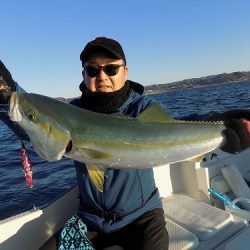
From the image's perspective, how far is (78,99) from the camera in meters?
5.28

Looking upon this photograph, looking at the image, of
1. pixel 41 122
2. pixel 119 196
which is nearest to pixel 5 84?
pixel 41 122

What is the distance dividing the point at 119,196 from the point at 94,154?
1.32m

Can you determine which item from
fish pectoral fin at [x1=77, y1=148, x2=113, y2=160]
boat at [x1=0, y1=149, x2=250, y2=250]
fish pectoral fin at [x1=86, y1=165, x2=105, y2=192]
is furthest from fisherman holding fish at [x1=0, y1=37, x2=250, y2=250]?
fish pectoral fin at [x1=77, y1=148, x2=113, y2=160]

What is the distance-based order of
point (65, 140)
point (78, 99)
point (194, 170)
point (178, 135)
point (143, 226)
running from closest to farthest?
point (65, 140) → point (178, 135) → point (143, 226) → point (78, 99) → point (194, 170)

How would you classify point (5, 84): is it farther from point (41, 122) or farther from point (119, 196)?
point (119, 196)

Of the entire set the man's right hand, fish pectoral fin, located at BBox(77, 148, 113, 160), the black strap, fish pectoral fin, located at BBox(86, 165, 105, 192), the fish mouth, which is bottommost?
the black strap

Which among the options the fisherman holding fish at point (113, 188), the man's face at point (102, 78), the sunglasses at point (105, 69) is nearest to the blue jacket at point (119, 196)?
the fisherman holding fish at point (113, 188)

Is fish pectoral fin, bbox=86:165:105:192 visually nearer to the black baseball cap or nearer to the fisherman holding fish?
the fisherman holding fish

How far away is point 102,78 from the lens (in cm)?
475

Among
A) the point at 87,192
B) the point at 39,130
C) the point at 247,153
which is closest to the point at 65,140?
the point at 39,130

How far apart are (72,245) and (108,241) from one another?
474 millimetres

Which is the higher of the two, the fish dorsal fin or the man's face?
the man's face

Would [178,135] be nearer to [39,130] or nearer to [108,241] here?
[39,130]

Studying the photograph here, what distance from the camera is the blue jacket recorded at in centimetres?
462
